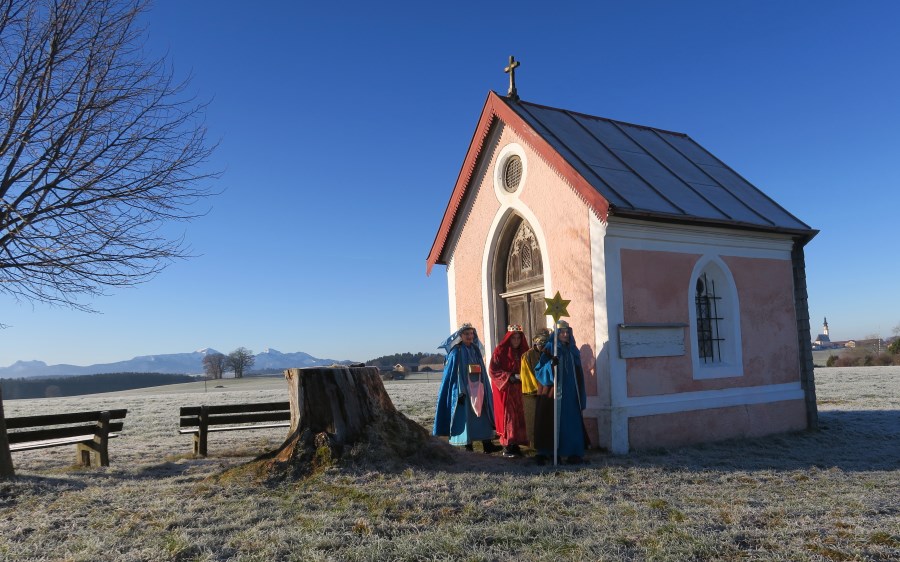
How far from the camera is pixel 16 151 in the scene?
8.55 m

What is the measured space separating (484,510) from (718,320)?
21.4 feet

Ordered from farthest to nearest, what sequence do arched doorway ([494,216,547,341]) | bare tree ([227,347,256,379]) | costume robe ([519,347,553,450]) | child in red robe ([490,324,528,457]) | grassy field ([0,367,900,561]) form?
1. bare tree ([227,347,256,379])
2. arched doorway ([494,216,547,341])
3. child in red robe ([490,324,528,457])
4. costume robe ([519,347,553,450])
5. grassy field ([0,367,900,561])

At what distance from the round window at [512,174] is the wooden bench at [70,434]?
6.86m

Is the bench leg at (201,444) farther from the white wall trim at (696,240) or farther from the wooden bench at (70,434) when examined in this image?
the white wall trim at (696,240)

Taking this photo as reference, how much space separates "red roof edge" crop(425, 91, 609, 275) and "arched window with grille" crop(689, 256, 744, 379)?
2.51 meters

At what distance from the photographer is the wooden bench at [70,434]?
28.3 feet

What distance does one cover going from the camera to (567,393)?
884 centimetres

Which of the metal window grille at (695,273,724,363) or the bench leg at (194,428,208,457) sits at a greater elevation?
the metal window grille at (695,273,724,363)

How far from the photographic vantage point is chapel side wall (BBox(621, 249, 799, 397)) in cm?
966

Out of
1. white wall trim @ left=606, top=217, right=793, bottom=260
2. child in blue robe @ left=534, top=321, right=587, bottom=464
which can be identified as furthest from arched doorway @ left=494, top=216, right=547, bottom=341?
child in blue robe @ left=534, top=321, right=587, bottom=464

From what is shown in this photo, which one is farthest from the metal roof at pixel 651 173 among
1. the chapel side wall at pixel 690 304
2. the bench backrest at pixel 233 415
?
the bench backrest at pixel 233 415

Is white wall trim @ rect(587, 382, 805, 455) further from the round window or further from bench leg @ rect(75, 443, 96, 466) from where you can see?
bench leg @ rect(75, 443, 96, 466)

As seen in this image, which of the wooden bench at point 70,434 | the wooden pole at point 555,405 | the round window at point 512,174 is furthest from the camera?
the round window at point 512,174

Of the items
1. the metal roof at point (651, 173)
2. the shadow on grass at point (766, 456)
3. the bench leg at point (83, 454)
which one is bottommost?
the shadow on grass at point (766, 456)
